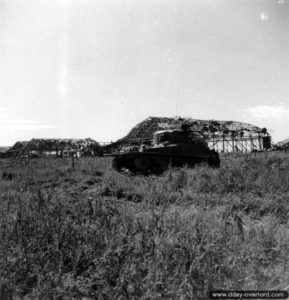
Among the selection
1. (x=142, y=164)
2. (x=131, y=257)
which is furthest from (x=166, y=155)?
(x=131, y=257)

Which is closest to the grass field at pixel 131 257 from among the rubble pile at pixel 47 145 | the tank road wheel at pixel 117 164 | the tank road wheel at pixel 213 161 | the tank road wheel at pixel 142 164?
the tank road wheel at pixel 142 164

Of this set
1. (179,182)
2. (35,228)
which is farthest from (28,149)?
(35,228)

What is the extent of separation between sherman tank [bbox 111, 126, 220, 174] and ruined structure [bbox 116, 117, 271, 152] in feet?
56.6

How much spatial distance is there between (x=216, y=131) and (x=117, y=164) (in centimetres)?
2244

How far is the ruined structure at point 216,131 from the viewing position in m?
34.9

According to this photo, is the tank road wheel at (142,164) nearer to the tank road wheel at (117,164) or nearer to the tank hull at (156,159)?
the tank hull at (156,159)

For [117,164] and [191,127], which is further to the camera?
[191,127]

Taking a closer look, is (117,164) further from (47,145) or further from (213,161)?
(47,145)

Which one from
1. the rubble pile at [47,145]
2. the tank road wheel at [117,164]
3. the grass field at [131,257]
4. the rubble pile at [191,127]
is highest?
the rubble pile at [191,127]

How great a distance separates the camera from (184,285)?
260 cm

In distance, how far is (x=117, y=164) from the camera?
14.6 meters

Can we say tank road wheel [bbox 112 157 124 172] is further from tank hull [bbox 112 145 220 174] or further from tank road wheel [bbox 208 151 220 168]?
tank road wheel [bbox 208 151 220 168]

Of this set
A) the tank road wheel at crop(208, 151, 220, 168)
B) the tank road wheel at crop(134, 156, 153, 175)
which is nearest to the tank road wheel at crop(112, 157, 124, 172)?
the tank road wheel at crop(134, 156, 153, 175)

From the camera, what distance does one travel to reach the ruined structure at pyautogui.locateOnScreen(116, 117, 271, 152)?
115ft
